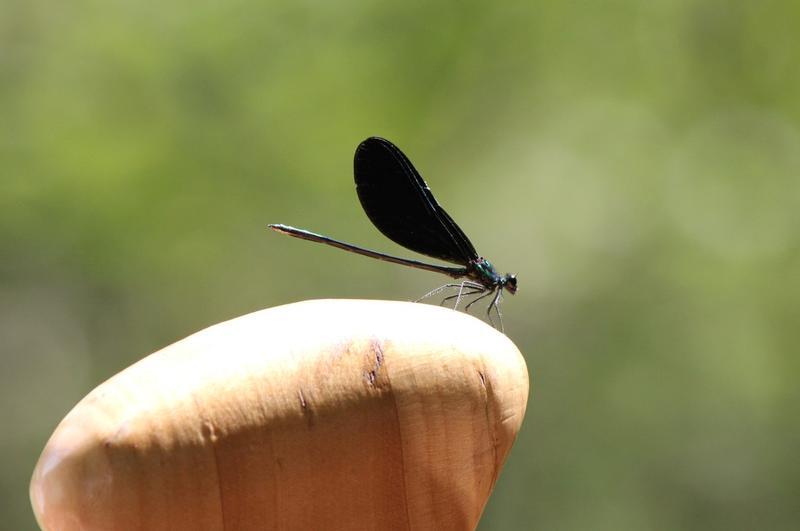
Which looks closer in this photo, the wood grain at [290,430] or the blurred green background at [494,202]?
the wood grain at [290,430]

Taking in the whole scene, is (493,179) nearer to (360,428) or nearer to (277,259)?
(277,259)

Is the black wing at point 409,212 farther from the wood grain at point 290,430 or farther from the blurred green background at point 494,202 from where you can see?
the blurred green background at point 494,202

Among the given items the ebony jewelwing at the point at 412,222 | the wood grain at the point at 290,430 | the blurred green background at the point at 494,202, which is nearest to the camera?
the wood grain at the point at 290,430

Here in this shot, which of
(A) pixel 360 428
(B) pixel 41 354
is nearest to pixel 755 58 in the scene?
(B) pixel 41 354

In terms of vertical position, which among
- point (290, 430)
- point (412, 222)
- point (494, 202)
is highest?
point (494, 202)

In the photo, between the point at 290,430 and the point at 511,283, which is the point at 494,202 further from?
the point at 290,430

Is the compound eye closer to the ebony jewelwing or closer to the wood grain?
the ebony jewelwing

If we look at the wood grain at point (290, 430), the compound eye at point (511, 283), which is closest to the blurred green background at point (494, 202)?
the compound eye at point (511, 283)

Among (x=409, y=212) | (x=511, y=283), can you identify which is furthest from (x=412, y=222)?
(x=511, y=283)
